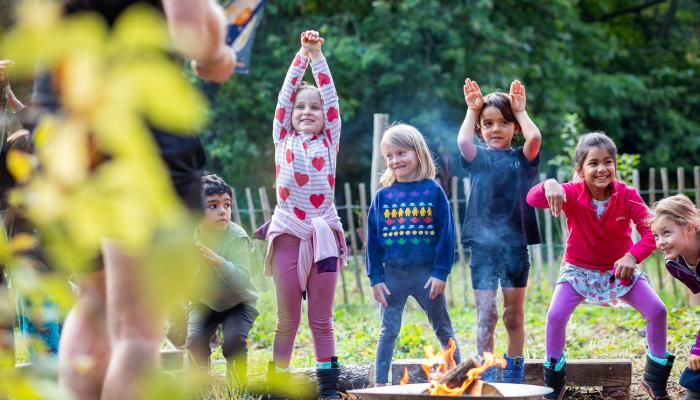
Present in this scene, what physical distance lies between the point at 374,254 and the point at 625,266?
1370 millimetres

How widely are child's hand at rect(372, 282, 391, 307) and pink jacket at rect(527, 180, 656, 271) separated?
0.93 m

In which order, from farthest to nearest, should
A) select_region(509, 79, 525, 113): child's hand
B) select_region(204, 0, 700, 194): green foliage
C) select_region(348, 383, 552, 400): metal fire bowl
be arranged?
1. select_region(204, 0, 700, 194): green foliage
2. select_region(509, 79, 525, 113): child's hand
3. select_region(348, 383, 552, 400): metal fire bowl

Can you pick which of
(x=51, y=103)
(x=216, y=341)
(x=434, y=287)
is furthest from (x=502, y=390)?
(x=216, y=341)

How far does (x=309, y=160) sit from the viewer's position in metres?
5.00

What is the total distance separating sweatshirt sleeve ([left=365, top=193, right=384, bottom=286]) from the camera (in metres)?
5.05

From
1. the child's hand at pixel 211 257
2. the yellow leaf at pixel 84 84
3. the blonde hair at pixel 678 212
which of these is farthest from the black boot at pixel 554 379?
the yellow leaf at pixel 84 84

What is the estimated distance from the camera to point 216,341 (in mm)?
7090

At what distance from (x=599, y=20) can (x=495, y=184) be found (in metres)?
19.1

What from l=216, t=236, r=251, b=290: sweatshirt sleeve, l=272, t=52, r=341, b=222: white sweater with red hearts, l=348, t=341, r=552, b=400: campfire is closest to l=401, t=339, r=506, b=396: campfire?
l=348, t=341, r=552, b=400: campfire

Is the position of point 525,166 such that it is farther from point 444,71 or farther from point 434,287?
point 444,71

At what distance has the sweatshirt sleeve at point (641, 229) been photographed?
4.67 meters

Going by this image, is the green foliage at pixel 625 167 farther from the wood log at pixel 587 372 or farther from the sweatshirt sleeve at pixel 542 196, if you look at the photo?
the wood log at pixel 587 372

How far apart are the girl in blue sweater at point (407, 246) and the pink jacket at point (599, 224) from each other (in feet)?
1.79

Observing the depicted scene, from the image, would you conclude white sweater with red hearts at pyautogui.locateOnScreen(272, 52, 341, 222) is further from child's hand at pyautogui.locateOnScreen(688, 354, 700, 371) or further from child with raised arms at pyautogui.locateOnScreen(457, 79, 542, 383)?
child's hand at pyautogui.locateOnScreen(688, 354, 700, 371)
